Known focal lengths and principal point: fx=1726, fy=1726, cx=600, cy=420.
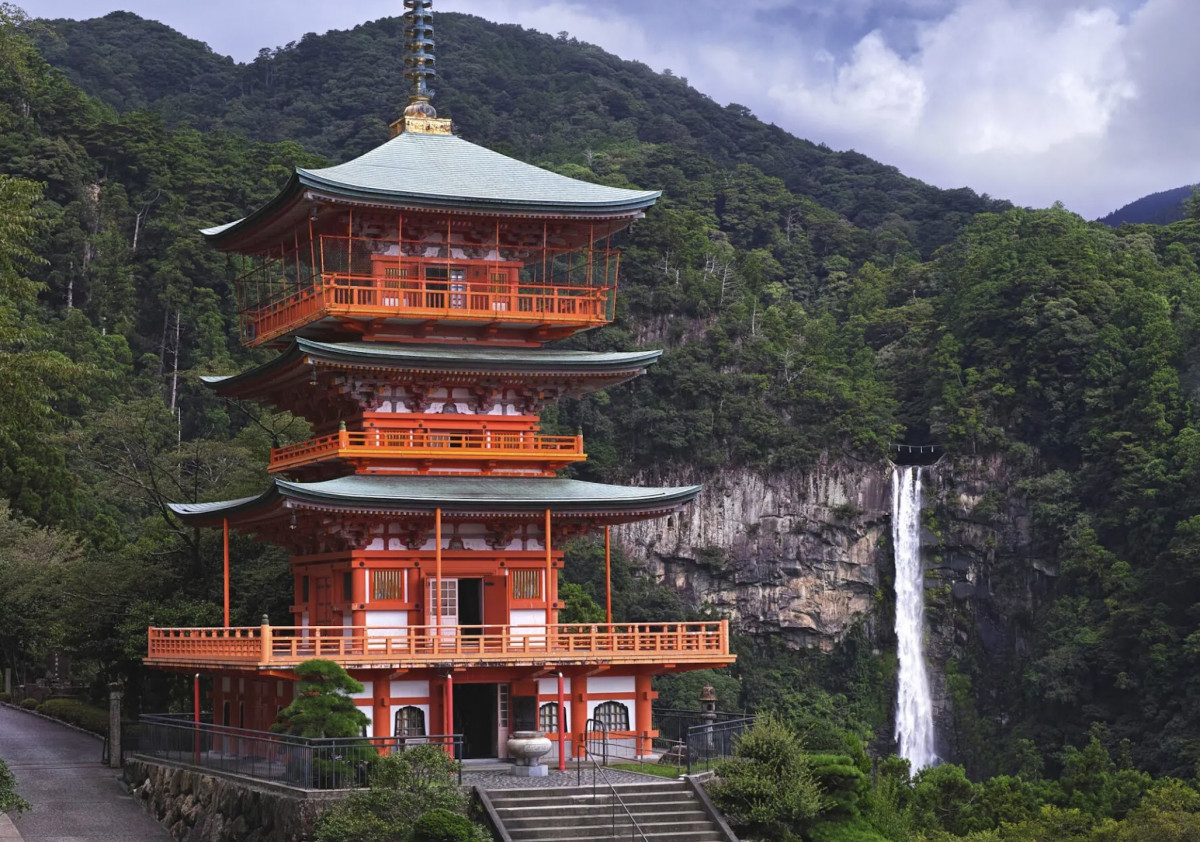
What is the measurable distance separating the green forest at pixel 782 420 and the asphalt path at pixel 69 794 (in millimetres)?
2516

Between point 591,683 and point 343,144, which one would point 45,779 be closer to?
point 591,683

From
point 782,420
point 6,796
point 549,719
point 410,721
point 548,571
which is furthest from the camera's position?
point 782,420

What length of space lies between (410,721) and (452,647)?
5.21ft

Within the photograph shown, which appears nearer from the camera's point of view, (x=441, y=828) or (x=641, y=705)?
(x=441, y=828)

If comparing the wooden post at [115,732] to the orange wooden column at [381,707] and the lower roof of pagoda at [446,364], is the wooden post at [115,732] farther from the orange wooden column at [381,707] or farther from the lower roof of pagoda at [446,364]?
the orange wooden column at [381,707]

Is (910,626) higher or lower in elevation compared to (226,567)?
lower

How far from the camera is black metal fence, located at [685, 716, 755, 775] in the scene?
1192 inches

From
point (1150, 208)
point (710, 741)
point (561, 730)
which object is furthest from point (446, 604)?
point (1150, 208)

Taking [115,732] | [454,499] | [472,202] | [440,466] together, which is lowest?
[115,732]

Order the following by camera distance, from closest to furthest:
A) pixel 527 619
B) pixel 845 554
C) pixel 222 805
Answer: pixel 222 805
pixel 527 619
pixel 845 554

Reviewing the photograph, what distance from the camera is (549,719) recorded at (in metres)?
33.5

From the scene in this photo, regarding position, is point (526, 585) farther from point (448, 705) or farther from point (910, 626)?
point (910, 626)

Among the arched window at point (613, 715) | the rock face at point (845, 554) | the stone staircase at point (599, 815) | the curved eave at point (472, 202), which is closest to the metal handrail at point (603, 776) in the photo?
the stone staircase at point (599, 815)

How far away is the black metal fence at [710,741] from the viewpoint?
30266 millimetres
